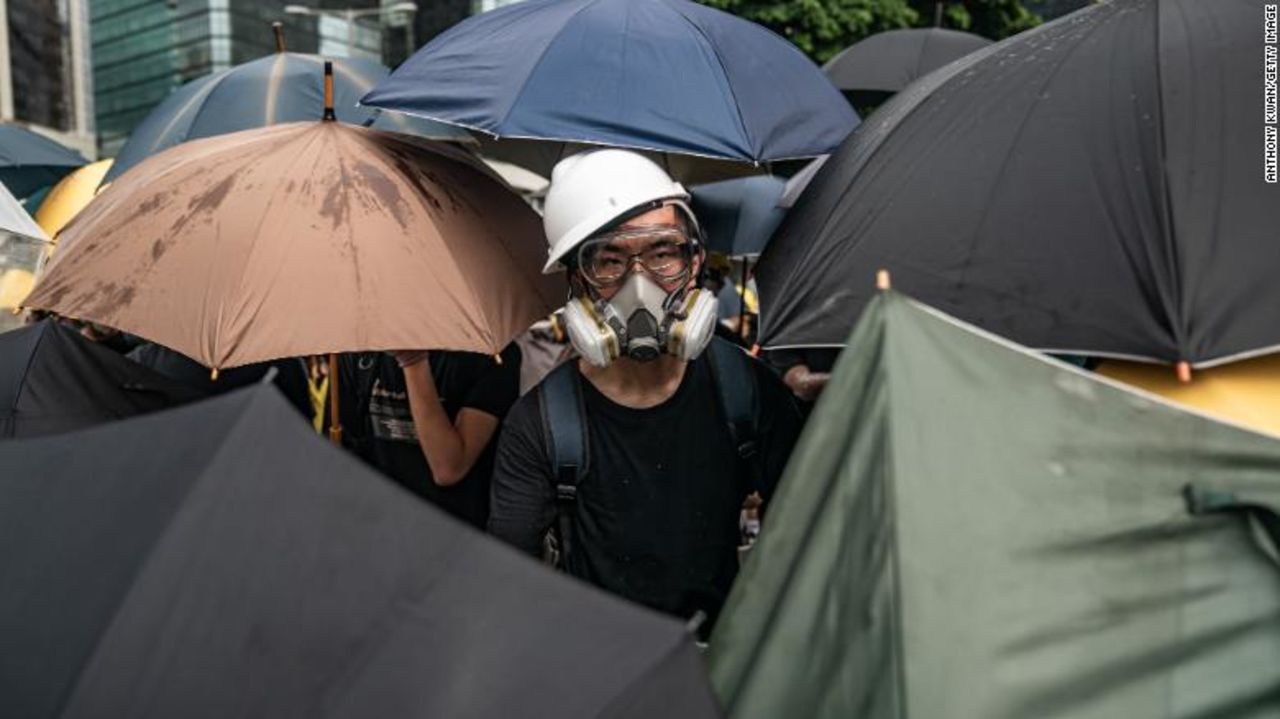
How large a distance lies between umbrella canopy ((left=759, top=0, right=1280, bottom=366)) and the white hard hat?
0.41 meters

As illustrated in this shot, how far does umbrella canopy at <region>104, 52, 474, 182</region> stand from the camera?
14.9 feet

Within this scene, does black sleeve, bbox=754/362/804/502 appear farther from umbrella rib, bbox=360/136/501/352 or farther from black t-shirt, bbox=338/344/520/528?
black t-shirt, bbox=338/344/520/528

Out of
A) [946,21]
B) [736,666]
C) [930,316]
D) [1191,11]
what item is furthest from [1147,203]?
[946,21]

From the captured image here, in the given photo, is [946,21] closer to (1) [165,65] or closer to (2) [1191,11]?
(2) [1191,11]

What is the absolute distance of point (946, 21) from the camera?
67.5ft

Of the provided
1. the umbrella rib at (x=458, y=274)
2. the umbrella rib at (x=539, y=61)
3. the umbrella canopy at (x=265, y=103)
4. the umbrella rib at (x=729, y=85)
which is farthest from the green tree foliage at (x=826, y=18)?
the umbrella rib at (x=458, y=274)

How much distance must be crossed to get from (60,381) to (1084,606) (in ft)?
8.15

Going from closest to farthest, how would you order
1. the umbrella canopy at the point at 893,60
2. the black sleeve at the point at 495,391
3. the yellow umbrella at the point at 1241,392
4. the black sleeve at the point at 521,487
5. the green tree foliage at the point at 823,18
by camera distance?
the yellow umbrella at the point at 1241,392 < the black sleeve at the point at 521,487 < the black sleeve at the point at 495,391 < the umbrella canopy at the point at 893,60 < the green tree foliage at the point at 823,18

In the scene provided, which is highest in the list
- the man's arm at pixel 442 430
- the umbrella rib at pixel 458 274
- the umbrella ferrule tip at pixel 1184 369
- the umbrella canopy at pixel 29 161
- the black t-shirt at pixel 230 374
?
the umbrella ferrule tip at pixel 1184 369

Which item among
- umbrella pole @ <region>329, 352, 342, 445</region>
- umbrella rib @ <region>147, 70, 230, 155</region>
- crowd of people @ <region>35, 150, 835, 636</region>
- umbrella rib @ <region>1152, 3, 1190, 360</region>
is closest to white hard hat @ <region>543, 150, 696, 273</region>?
crowd of people @ <region>35, 150, 835, 636</region>

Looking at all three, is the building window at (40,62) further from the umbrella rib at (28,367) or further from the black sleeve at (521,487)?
the black sleeve at (521,487)

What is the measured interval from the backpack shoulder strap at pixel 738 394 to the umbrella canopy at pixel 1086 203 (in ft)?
0.54

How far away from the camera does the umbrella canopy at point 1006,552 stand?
4.79 ft

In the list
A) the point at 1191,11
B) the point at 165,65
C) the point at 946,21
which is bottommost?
the point at 165,65
